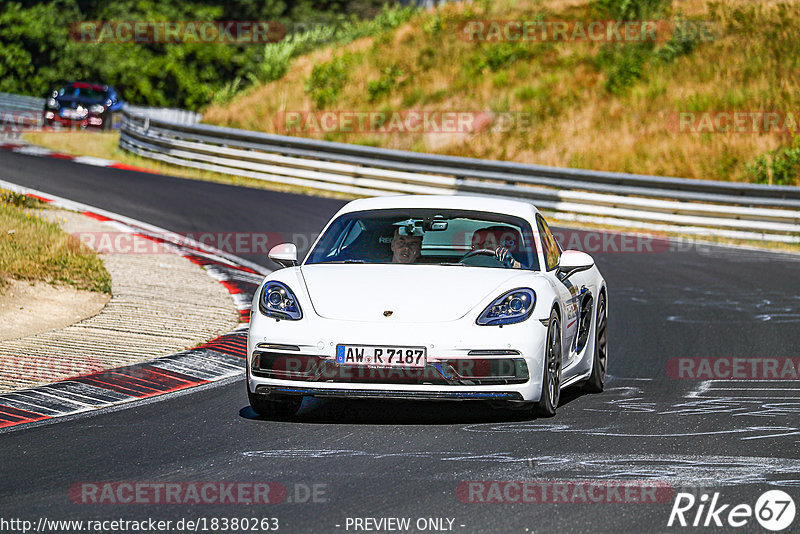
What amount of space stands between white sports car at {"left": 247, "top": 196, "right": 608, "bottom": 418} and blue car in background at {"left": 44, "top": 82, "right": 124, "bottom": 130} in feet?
101

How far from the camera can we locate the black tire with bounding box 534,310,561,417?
743cm

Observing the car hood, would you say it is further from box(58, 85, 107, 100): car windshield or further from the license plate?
box(58, 85, 107, 100): car windshield

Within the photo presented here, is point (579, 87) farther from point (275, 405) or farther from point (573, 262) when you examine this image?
point (275, 405)

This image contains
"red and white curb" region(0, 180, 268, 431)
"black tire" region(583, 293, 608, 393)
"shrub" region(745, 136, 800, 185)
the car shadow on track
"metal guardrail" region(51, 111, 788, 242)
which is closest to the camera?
the car shadow on track

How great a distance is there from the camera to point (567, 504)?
5480mm

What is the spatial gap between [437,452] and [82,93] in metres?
34.0

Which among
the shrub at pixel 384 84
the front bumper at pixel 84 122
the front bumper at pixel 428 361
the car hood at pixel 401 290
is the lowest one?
the front bumper at pixel 428 361

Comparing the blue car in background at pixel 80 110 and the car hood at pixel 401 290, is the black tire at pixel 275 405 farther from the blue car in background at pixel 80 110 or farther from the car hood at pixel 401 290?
the blue car in background at pixel 80 110

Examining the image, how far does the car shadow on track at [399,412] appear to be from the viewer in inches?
297

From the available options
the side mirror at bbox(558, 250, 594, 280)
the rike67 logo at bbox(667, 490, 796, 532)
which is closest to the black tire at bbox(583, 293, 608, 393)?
the side mirror at bbox(558, 250, 594, 280)

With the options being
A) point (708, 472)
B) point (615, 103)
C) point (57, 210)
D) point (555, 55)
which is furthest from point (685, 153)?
point (708, 472)

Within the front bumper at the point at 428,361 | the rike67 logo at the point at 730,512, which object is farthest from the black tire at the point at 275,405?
the rike67 logo at the point at 730,512

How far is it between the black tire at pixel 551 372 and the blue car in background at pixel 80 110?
32.0 m

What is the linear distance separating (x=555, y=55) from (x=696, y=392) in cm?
2544
